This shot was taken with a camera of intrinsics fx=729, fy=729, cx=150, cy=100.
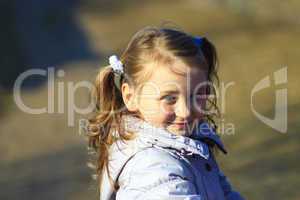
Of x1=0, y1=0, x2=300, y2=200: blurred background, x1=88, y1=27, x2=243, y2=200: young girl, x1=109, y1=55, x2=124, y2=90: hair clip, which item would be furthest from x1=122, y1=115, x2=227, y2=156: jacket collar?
x1=0, y1=0, x2=300, y2=200: blurred background

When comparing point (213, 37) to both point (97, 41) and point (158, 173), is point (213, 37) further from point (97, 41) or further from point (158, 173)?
point (158, 173)

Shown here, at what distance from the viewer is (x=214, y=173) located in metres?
1.81

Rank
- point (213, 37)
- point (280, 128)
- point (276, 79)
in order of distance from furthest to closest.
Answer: point (213, 37), point (276, 79), point (280, 128)

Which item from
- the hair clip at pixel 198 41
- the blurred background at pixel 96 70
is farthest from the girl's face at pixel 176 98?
the blurred background at pixel 96 70

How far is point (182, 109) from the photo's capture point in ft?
5.53

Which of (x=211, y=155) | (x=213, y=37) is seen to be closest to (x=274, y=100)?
(x=213, y=37)

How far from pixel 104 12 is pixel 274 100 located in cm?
197

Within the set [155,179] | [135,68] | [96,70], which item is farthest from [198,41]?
[96,70]

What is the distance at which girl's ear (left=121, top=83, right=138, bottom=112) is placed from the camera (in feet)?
6.00

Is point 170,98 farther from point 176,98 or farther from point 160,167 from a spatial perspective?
point 160,167

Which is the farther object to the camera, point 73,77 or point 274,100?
point 73,77

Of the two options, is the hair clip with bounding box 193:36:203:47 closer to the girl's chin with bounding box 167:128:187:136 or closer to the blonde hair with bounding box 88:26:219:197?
the blonde hair with bounding box 88:26:219:197

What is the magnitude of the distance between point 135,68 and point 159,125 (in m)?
0.20

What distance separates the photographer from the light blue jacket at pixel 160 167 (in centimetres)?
158
